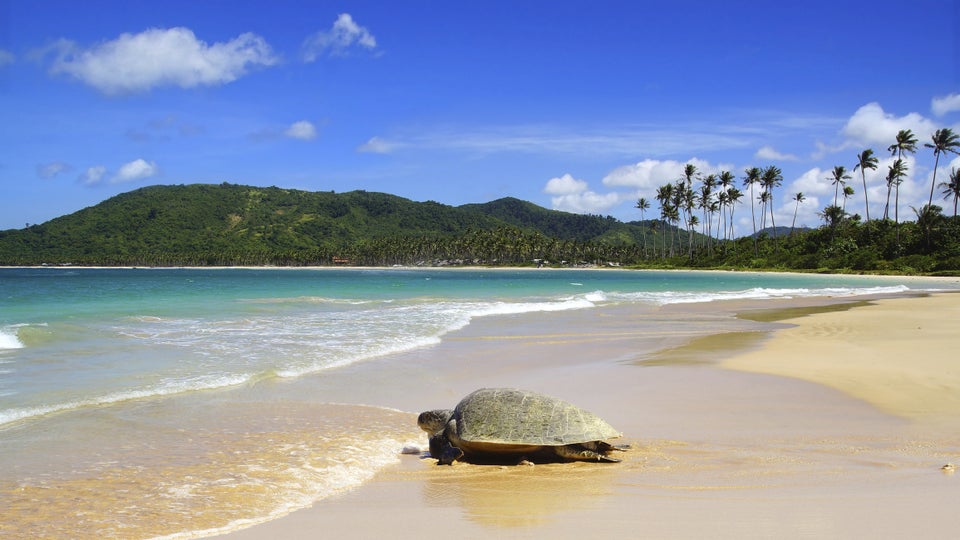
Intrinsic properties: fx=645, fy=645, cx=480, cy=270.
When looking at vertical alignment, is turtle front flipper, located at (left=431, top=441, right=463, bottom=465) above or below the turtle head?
below

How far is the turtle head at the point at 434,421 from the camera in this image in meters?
6.89

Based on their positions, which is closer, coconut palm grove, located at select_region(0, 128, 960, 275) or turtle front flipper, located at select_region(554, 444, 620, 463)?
turtle front flipper, located at select_region(554, 444, 620, 463)

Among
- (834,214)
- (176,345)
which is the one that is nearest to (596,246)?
(834,214)

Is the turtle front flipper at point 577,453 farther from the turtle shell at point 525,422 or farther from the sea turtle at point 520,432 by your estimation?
the turtle shell at point 525,422

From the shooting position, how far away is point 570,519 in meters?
4.52

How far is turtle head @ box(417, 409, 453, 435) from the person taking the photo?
6891 mm

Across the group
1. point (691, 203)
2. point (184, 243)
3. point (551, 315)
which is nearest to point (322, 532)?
point (551, 315)

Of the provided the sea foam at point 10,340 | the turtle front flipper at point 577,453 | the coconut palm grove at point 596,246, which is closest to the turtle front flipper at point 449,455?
the turtle front flipper at point 577,453

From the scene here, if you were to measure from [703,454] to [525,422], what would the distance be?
173 centimetres

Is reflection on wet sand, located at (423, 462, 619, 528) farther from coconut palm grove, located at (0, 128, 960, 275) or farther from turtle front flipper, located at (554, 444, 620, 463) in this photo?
coconut palm grove, located at (0, 128, 960, 275)

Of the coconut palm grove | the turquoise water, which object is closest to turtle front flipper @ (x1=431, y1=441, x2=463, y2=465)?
the turquoise water

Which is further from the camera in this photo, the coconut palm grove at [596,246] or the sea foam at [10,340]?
the coconut palm grove at [596,246]

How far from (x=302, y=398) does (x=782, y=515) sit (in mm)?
6627

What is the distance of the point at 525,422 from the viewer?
6277 mm
